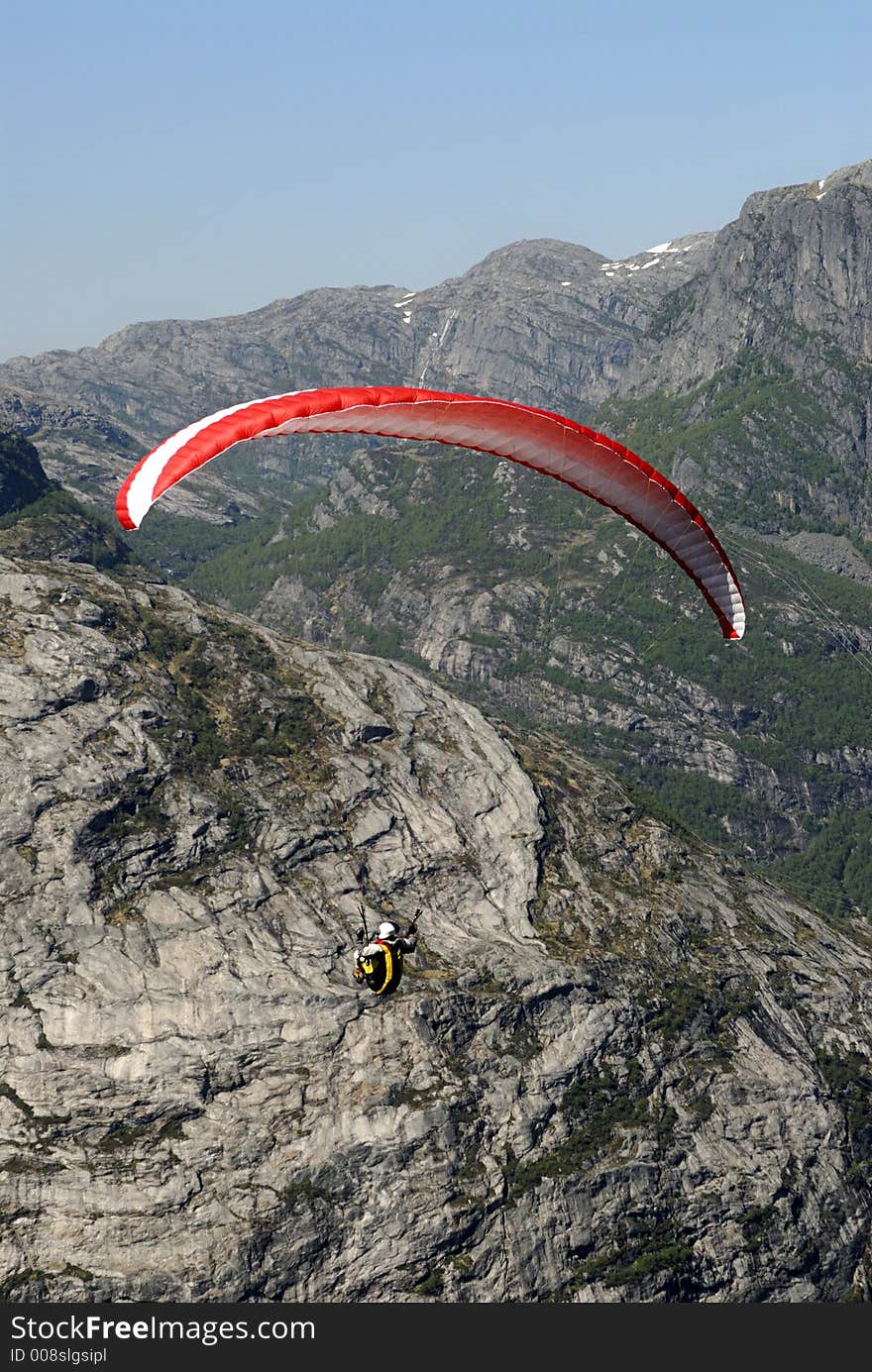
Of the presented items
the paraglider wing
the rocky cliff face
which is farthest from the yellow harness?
the rocky cliff face

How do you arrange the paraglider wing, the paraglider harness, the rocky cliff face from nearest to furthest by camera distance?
1. the paraglider wing
2. the paraglider harness
3. the rocky cliff face

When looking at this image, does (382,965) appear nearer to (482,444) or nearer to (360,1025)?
(482,444)

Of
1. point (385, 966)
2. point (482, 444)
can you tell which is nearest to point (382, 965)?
point (385, 966)

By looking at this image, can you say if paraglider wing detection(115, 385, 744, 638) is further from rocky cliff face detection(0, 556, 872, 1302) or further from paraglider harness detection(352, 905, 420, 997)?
rocky cliff face detection(0, 556, 872, 1302)

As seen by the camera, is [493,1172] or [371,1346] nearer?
[371,1346]

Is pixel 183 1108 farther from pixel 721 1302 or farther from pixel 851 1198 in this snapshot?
pixel 851 1198

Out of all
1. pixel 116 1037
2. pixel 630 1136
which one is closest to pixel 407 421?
pixel 116 1037

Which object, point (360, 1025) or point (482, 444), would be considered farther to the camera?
point (360, 1025)
